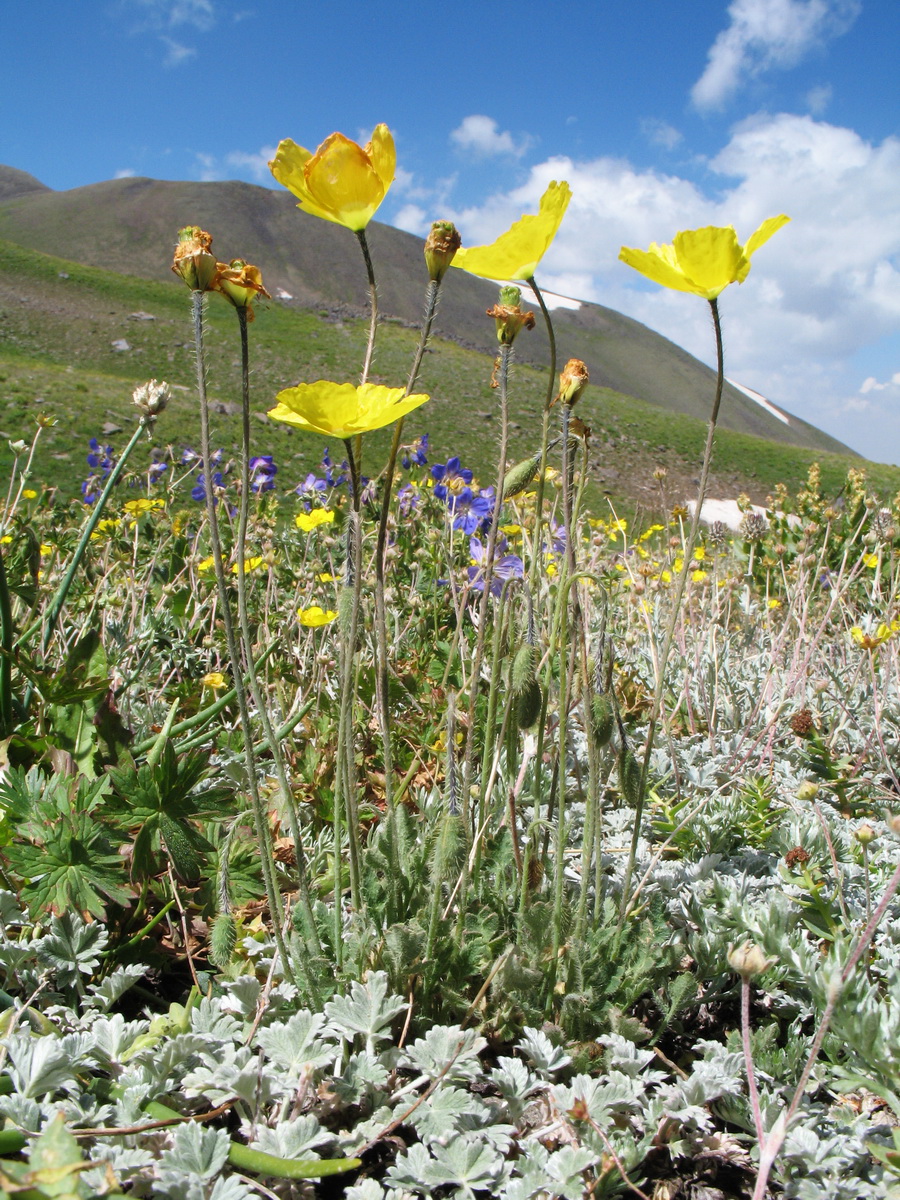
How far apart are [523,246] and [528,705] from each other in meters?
0.58

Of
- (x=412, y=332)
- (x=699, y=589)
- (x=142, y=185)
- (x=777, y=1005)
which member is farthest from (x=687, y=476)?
(x=142, y=185)

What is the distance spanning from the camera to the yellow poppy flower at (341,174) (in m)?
0.85

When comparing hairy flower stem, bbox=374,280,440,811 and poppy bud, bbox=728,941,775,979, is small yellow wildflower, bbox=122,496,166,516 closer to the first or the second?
hairy flower stem, bbox=374,280,440,811

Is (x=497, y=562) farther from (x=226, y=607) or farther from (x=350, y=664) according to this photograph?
(x=226, y=607)

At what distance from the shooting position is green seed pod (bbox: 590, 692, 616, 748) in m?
1.04

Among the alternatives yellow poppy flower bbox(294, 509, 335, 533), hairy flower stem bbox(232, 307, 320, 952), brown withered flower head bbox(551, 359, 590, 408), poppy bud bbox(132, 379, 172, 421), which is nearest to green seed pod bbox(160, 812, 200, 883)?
hairy flower stem bbox(232, 307, 320, 952)

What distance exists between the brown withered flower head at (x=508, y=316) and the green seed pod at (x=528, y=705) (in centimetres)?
44

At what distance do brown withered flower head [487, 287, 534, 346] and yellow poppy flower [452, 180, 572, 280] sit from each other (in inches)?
1.0

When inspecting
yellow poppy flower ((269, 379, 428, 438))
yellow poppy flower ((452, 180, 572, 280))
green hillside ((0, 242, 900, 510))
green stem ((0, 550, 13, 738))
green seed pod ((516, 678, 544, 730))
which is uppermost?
green hillside ((0, 242, 900, 510))

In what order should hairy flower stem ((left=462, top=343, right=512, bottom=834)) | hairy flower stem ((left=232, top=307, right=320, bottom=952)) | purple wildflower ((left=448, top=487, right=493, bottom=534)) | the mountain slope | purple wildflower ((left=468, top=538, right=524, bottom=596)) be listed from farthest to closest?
the mountain slope, purple wildflower ((left=448, top=487, right=493, bottom=534)), purple wildflower ((left=468, top=538, right=524, bottom=596)), hairy flower stem ((left=462, top=343, right=512, bottom=834)), hairy flower stem ((left=232, top=307, right=320, bottom=952))

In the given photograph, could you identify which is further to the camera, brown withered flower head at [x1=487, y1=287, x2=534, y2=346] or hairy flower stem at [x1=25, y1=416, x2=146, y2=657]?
hairy flower stem at [x1=25, y1=416, x2=146, y2=657]

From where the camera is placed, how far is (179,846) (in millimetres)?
1147

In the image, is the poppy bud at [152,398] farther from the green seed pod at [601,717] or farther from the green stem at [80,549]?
the green seed pod at [601,717]

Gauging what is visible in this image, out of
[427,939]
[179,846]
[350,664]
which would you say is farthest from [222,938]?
[350,664]
